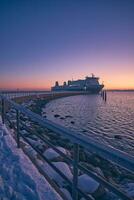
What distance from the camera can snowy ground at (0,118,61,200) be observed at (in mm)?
3613

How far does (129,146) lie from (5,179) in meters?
13.7

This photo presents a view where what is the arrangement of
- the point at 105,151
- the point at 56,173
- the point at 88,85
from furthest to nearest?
1. the point at 88,85
2. the point at 56,173
3. the point at 105,151

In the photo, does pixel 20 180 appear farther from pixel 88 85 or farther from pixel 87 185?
pixel 88 85

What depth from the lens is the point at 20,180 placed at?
4.13 meters

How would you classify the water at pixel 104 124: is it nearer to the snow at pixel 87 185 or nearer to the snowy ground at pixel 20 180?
the snow at pixel 87 185

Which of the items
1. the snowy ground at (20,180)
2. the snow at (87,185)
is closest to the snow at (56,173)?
the snow at (87,185)

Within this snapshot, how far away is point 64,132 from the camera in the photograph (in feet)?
9.90

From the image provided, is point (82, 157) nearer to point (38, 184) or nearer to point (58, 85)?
point (38, 184)

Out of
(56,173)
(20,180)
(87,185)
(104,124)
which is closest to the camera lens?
(20,180)

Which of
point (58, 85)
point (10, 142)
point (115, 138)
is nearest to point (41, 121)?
point (10, 142)

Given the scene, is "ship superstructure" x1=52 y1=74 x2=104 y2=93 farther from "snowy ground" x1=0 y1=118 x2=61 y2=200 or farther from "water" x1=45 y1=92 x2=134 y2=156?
"snowy ground" x1=0 y1=118 x2=61 y2=200

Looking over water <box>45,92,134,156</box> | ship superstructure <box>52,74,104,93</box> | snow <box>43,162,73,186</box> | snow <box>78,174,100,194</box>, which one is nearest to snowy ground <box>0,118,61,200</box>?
snow <box>43,162,73,186</box>

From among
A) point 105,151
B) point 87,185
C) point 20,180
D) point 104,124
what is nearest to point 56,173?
point 87,185

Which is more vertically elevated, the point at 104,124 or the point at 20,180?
the point at 20,180
